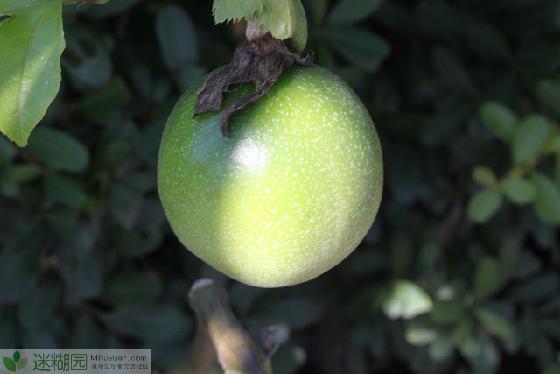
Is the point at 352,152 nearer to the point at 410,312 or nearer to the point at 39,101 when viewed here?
the point at 39,101

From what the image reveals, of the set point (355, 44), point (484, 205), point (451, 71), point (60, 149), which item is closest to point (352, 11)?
point (355, 44)

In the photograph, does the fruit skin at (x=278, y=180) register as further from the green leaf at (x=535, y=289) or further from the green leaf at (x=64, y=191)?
the green leaf at (x=535, y=289)

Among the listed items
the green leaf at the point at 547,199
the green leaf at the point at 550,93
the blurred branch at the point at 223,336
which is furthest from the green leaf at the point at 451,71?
the blurred branch at the point at 223,336

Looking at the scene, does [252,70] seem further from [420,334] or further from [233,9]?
[420,334]

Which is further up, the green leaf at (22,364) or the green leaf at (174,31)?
the green leaf at (174,31)

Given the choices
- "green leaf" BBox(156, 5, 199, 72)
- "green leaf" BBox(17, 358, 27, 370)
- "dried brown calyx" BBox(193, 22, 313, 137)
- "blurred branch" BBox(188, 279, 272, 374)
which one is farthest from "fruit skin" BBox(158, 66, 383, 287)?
"green leaf" BBox(156, 5, 199, 72)

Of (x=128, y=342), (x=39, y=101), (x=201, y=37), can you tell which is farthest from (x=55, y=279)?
(x=39, y=101)
